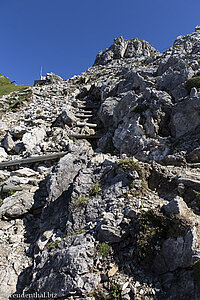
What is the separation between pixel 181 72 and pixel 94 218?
16.9m

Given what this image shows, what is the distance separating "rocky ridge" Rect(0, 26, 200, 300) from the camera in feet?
15.0

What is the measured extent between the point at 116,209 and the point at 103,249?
1.53m

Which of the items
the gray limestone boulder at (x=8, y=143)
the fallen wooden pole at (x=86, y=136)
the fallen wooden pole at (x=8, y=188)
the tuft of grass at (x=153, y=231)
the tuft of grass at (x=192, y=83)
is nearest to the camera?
the tuft of grass at (x=153, y=231)

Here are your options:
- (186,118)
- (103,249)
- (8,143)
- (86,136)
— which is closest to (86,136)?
(86,136)

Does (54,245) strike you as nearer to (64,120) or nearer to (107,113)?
(64,120)

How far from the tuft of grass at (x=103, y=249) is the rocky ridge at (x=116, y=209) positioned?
0.03 metres

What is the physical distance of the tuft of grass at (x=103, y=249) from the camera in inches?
207

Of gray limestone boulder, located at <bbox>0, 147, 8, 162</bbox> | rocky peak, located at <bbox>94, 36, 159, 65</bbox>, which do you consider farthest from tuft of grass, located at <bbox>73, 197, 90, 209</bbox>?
rocky peak, located at <bbox>94, 36, 159, 65</bbox>

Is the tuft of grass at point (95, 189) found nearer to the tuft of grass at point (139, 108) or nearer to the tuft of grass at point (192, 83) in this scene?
the tuft of grass at point (139, 108)

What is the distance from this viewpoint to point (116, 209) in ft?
20.8

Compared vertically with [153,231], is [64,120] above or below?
above

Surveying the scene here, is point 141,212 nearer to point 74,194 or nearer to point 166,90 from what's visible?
point 74,194

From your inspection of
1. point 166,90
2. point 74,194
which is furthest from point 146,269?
point 166,90

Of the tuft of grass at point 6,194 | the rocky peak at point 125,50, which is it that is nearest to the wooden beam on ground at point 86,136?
the tuft of grass at point 6,194
